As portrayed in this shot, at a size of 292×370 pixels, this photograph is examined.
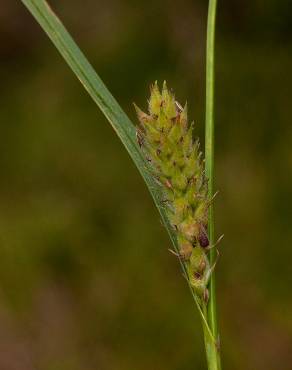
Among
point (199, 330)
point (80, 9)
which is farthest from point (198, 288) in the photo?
point (80, 9)

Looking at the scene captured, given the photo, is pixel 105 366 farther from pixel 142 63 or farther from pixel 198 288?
pixel 198 288

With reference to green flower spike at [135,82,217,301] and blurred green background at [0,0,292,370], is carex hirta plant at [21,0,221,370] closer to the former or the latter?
green flower spike at [135,82,217,301]

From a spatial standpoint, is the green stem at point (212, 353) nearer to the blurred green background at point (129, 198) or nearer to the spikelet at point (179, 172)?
the spikelet at point (179, 172)

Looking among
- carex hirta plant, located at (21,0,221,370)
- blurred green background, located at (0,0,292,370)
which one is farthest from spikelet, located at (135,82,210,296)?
blurred green background, located at (0,0,292,370)

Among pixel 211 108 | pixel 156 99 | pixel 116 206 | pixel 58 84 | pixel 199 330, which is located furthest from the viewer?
pixel 58 84

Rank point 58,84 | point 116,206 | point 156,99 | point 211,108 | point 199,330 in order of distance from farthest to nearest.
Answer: point 58,84 → point 116,206 → point 199,330 → point 211,108 → point 156,99

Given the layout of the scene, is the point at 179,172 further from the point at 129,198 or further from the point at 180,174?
the point at 129,198

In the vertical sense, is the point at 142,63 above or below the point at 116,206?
above

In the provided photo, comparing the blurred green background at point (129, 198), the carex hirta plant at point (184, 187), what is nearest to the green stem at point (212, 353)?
the carex hirta plant at point (184, 187)
